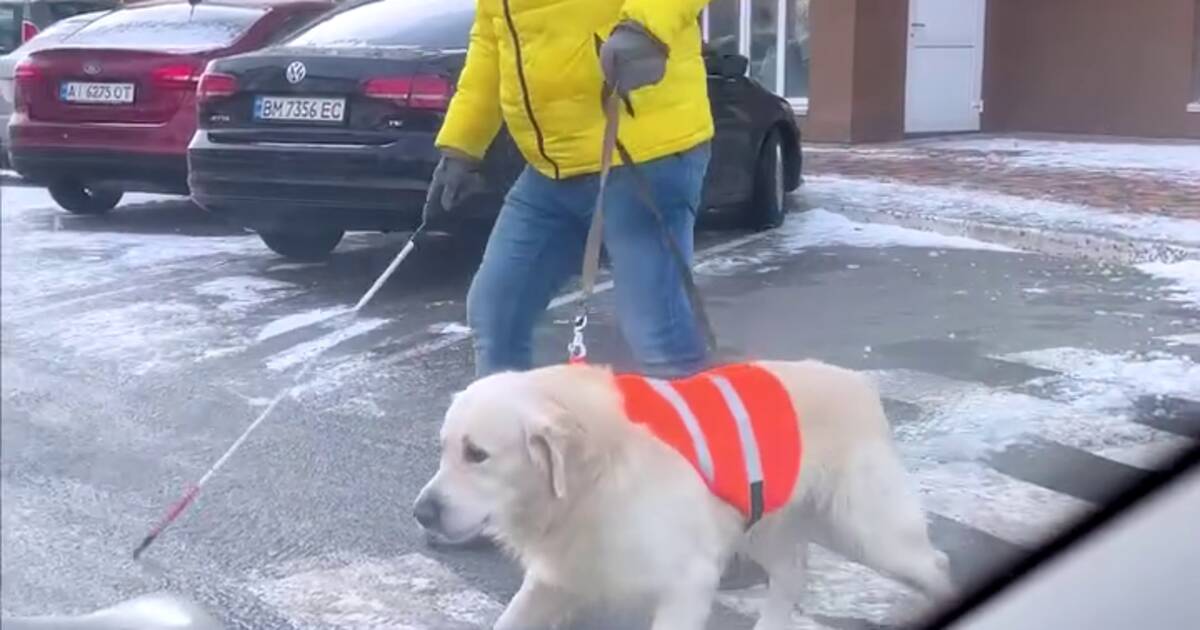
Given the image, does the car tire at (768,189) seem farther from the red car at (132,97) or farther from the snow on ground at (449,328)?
the red car at (132,97)

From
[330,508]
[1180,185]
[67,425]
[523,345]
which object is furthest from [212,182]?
[1180,185]

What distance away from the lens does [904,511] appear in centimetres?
385

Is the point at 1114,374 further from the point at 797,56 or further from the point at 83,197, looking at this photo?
the point at 797,56

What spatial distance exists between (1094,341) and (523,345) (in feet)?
10.7

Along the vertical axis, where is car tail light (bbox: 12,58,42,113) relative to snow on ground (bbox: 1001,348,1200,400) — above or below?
above

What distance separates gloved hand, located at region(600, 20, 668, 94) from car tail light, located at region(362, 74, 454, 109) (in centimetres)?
322

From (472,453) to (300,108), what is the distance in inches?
154

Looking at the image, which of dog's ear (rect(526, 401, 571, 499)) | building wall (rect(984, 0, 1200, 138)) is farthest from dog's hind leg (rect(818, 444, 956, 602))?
building wall (rect(984, 0, 1200, 138))

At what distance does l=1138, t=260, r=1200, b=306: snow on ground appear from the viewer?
7813mm

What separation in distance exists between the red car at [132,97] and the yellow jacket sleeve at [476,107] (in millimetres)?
1317

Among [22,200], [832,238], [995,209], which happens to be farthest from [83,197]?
[995,209]

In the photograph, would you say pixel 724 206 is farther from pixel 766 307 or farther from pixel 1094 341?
pixel 1094 341

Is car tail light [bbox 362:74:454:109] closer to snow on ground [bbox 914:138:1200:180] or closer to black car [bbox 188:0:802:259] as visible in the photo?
black car [bbox 188:0:802:259]

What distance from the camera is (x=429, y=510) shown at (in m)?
3.49
